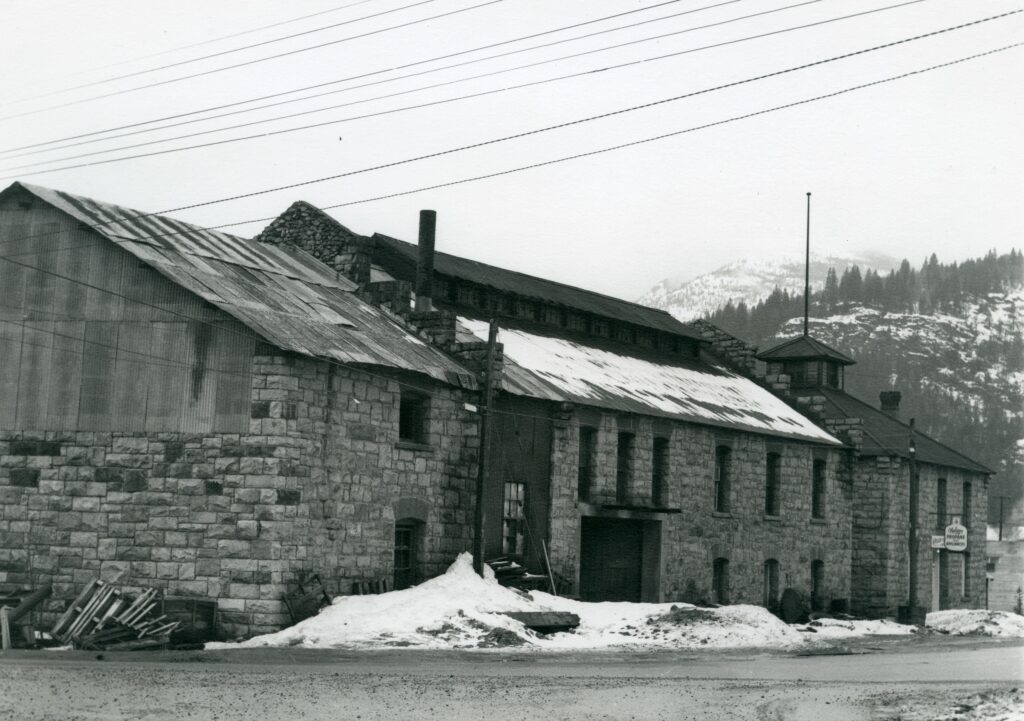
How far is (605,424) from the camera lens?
31.7 meters

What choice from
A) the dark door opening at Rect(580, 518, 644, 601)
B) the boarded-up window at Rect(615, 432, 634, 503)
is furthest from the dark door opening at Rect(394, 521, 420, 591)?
A: the boarded-up window at Rect(615, 432, 634, 503)

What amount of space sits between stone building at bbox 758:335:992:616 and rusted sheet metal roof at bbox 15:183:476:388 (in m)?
18.8

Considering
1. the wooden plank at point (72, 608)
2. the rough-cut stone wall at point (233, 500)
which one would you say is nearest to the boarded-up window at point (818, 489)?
the rough-cut stone wall at point (233, 500)

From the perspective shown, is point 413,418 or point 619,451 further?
point 619,451

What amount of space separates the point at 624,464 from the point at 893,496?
1402 centimetres

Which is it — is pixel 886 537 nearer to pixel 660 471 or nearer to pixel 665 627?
pixel 660 471

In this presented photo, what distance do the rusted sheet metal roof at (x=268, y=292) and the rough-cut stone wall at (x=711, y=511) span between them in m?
4.53

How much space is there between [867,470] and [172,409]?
26.1 m

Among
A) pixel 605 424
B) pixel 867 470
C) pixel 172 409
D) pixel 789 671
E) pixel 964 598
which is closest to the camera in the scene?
pixel 789 671

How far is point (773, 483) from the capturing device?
38.6m

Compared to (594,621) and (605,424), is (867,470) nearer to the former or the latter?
(605,424)

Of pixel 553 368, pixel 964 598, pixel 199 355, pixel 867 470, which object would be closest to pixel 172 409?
pixel 199 355

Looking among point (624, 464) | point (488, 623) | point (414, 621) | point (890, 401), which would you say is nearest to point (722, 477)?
point (624, 464)

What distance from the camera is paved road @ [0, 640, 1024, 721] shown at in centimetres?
1420
